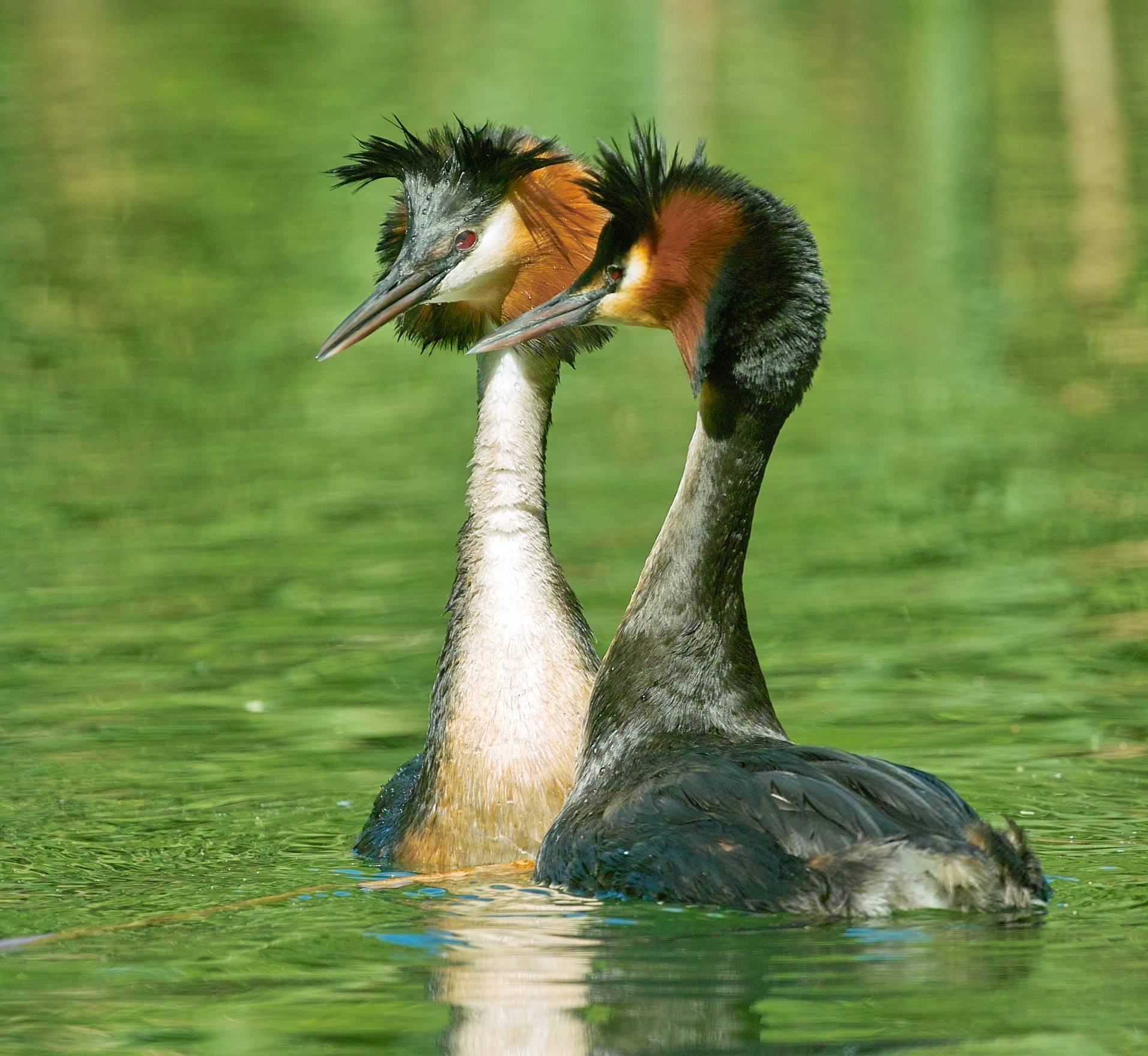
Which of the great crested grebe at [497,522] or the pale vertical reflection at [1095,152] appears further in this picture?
the pale vertical reflection at [1095,152]

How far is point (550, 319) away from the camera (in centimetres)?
692

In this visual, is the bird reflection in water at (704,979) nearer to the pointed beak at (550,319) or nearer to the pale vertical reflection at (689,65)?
the pointed beak at (550,319)

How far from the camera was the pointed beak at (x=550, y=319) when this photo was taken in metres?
A: 6.88

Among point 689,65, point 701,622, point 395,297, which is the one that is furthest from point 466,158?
point 689,65

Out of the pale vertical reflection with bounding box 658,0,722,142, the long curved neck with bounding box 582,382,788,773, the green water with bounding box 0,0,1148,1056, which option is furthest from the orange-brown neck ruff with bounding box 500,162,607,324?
the pale vertical reflection with bounding box 658,0,722,142

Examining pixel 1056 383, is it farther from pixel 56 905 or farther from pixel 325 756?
pixel 56 905

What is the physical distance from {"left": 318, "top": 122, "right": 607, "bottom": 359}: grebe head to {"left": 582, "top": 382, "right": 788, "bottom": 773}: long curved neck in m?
0.81

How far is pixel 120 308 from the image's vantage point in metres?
18.2

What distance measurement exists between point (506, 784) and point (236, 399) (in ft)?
27.1

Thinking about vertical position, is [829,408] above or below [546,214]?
above

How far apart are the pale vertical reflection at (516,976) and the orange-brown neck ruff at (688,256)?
5.11 ft

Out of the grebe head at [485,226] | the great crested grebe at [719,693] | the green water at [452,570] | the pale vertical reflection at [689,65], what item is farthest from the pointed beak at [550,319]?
the pale vertical reflection at [689,65]

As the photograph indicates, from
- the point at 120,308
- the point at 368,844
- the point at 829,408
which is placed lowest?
the point at 368,844

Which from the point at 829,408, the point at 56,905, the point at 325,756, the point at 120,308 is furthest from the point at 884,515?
the point at 120,308
